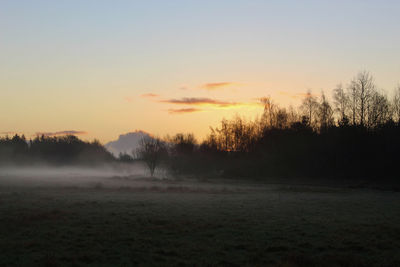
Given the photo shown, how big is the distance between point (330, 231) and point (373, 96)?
57.7m

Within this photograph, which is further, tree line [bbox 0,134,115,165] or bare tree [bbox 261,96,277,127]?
tree line [bbox 0,134,115,165]

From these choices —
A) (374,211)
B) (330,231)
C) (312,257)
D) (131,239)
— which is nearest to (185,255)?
(131,239)

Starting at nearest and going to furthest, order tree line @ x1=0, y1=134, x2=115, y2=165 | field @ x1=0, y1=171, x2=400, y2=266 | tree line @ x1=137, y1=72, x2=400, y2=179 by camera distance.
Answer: field @ x1=0, y1=171, x2=400, y2=266, tree line @ x1=137, y1=72, x2=400, y2=179, tree line @ x1=0, y1=134, x2=115, y2=165

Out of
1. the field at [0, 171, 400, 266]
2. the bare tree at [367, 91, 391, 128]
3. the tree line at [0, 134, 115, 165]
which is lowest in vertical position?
the field at [0, 171, 400, 266]

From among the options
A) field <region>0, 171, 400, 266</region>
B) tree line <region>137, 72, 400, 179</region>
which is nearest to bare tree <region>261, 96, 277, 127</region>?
tree line <region>137, 72, 400, 179</region>

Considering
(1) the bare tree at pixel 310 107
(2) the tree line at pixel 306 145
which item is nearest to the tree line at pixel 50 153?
(2) the tree line at pixel 306 145

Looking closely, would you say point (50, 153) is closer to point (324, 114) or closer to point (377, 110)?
point (324, 114)

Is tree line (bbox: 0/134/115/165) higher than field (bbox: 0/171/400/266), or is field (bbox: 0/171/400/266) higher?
tree line (bbox: 0/134/115/165)

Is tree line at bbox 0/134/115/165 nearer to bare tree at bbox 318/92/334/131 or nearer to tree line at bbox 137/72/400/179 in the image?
tree line at bbox 137/72/400/179

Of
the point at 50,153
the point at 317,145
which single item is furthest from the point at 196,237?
the point at 50,153

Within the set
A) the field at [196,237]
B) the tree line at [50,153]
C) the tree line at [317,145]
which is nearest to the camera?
the field at [196,237]

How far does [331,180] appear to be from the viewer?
192ft

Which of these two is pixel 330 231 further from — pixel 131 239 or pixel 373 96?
pixel 373 96

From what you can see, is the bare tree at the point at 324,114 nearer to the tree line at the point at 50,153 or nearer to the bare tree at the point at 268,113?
the bare tree at the point at 268,113
